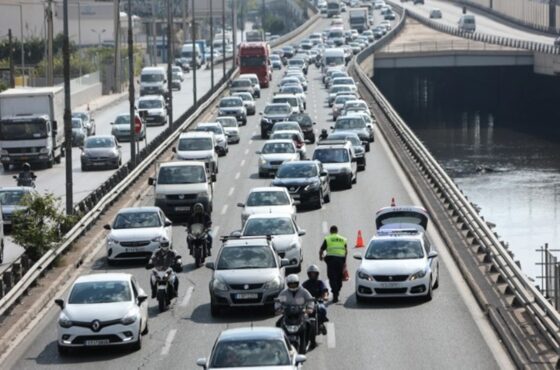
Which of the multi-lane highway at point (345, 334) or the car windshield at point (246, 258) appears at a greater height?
the car windshield at point (246, 258)

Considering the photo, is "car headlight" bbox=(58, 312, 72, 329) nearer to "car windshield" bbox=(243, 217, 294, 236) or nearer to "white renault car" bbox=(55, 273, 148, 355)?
"white renault car" bbox=(55, 273, 148, 355)

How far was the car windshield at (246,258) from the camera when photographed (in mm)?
29688

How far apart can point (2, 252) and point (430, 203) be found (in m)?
14.0

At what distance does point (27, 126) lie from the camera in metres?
65.9

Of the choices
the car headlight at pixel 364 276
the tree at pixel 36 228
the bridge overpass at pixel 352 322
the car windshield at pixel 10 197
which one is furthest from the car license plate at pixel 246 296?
the car windshield at pixel 10 197

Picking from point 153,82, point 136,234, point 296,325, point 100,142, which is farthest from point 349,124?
point 153,82

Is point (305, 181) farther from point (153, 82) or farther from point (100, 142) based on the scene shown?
point (153, 82)

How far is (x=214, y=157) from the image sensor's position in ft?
190

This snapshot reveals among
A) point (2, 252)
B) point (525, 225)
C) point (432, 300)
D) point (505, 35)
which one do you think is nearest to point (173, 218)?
point (2, 252)

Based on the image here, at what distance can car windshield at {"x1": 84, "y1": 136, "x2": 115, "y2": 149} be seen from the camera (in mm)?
66562

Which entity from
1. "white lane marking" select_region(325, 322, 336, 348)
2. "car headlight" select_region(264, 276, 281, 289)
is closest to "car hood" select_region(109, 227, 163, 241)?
"car headlight" select_region(264, 276, 281, 289)

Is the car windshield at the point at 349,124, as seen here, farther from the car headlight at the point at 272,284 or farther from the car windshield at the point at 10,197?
the car headlight at the point at 272,284

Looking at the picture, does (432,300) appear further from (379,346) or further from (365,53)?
(365,53)

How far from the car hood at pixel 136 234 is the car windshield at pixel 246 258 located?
6.67 m
